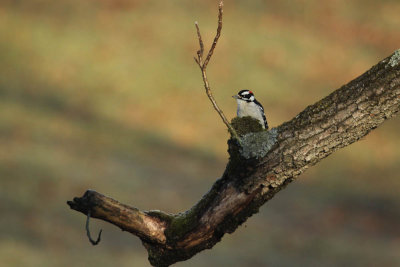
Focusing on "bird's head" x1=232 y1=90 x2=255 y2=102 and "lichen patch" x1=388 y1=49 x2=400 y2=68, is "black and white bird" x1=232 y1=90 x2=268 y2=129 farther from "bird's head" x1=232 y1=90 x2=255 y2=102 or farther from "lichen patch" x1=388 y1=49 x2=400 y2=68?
"lichen patch" x1=388 y1=49 x2=400 y2=68

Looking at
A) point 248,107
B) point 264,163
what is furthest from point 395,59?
point 248,107

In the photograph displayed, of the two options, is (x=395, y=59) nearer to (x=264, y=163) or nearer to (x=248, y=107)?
(x=264, y=163)

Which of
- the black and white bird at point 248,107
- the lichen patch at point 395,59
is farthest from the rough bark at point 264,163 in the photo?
the black and white bird at point 248,107

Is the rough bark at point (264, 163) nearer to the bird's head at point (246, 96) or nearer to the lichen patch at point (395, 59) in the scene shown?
the lichen patch at point (395, 59)

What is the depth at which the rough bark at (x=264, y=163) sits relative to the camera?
Answer: 3.09 metres

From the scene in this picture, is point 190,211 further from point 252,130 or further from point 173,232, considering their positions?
point 252,130

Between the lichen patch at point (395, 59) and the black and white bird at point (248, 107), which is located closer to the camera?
the lichen patch at point (395, 59)

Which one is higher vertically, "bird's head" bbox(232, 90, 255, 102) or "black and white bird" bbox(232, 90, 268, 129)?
"bird's head" bbox(232, 90, 255, 102)

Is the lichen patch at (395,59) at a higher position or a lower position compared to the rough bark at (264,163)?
higher

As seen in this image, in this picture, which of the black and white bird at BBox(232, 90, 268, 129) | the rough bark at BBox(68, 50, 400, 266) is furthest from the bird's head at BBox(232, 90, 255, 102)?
the rough bark at BBox(68, 50, 400, 266)

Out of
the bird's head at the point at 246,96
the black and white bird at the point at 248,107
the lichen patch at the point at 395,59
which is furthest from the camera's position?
the bird's head at the point at 246,96

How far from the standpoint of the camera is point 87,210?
3148 millimetres

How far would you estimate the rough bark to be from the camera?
3094mm

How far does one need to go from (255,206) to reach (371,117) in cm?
99
